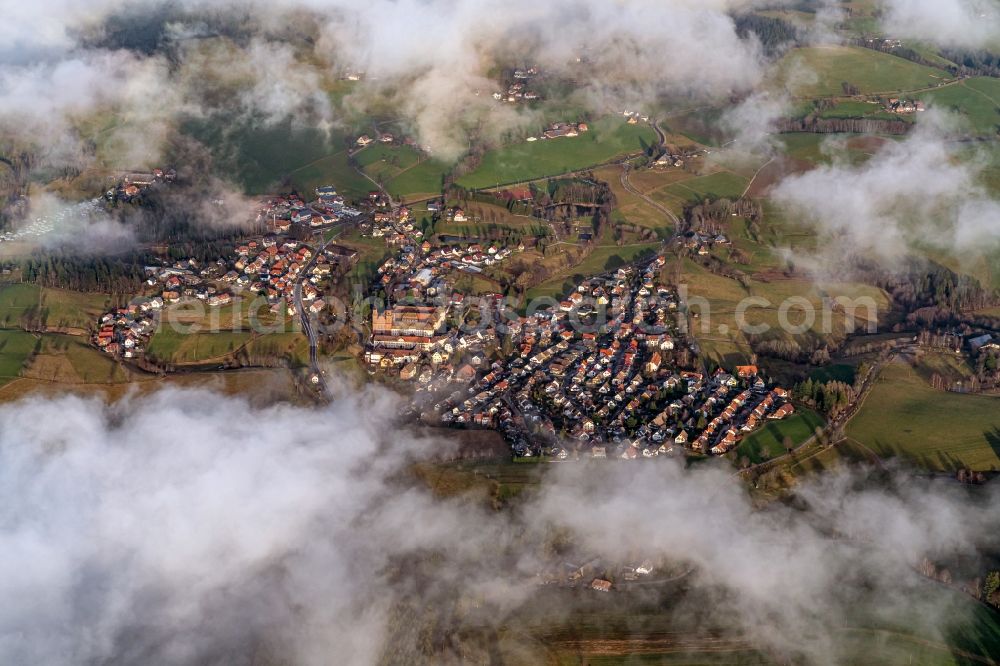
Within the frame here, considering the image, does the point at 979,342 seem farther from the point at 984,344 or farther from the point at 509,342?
the point at 509,342

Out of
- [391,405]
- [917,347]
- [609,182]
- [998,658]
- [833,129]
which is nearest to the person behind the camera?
[998,658]

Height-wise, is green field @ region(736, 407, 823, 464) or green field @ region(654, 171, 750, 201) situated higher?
green field @ region(654, 171, 750, 201)

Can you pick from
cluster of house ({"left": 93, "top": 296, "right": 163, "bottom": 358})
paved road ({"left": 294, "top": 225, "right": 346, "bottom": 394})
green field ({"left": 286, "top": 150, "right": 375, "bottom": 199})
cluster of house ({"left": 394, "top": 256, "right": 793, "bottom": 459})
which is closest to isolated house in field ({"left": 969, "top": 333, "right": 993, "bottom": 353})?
cluster of house ({"left": 394, "top": 256, "right": 793, "bottom": 459})

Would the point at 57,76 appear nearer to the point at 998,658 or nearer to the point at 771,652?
the point at 771,652

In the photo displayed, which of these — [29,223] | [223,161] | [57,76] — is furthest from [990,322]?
[57,76]

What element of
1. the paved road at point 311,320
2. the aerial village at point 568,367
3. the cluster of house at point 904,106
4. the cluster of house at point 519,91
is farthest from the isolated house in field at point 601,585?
the cluster of house at point 904,106

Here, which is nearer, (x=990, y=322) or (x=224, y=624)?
(x=224, y=624)

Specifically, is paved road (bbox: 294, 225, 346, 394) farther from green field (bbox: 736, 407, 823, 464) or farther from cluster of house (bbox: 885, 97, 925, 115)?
cluster of house (bbox: 885, 97, 925, 115)
